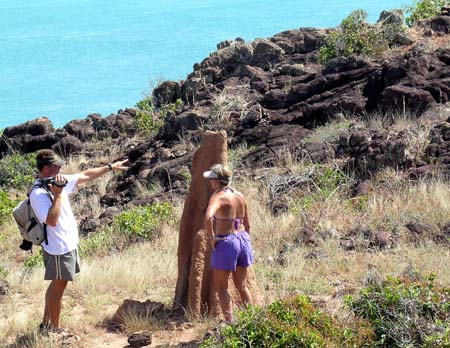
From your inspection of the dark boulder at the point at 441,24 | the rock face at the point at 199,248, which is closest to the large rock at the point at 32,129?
the dark boulder at the point at 441,24

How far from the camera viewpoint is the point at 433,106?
58.6 feet

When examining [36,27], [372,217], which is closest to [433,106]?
[372,217]

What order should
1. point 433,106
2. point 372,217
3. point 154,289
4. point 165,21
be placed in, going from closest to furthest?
point 154,289, point 372,217, point 433,106, point 165,21

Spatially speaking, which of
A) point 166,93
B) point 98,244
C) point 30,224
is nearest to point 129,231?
point 98,244

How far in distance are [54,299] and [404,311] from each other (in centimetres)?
336

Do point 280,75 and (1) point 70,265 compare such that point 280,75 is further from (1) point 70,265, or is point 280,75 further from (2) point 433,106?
(1) point 70,265

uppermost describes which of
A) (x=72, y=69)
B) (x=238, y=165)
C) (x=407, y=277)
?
(x=407, y=277)

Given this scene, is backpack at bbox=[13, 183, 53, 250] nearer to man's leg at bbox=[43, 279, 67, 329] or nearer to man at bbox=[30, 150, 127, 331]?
man at bbox=[30, 150, 127, 331]

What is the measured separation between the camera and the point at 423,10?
27.2m

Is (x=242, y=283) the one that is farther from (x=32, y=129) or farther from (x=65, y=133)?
(x=32, y=129)

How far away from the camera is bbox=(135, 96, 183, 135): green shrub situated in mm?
26469

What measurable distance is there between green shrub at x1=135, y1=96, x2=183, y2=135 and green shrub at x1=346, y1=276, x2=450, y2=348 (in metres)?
17.9

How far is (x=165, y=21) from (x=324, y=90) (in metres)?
77.8

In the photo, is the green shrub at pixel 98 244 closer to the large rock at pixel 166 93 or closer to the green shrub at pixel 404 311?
the green shrub at pixel 404 311
